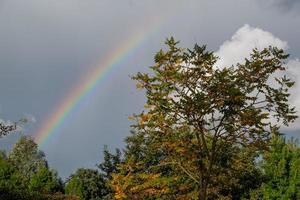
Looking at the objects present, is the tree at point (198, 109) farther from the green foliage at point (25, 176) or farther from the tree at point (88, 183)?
the tree at point (88, 183)

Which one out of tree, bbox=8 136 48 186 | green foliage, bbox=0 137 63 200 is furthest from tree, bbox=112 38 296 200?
tree, bbox=8 136 48 186

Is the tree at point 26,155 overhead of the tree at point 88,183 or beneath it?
overhead

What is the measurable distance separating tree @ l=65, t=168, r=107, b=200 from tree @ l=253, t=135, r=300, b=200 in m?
23.6

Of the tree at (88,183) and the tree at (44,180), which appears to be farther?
the tree at (88,183)

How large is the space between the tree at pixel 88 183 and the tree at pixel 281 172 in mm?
23642

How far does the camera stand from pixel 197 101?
2327cm

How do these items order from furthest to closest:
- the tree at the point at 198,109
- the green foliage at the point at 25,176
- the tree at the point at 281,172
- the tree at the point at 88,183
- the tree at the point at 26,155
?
the tree at the point at 26,155
the tree at the point at 88,183
the tree at the point at 281,172
the green foliage at the point at 25,176
the tree at the point at 198,109

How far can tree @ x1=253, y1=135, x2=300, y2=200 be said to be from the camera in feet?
139

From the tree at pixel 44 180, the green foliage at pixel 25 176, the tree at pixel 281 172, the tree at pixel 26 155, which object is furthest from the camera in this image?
the tree at pixel 26 155

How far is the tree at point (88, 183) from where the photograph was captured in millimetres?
61938

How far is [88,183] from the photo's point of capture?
207ft

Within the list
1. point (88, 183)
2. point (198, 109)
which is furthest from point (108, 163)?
point (198, 109)

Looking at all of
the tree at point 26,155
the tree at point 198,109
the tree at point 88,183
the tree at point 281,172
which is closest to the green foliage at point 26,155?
the tree at point 26,155

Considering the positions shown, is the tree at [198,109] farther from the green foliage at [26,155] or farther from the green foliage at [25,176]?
the green foliage at [26,155]
